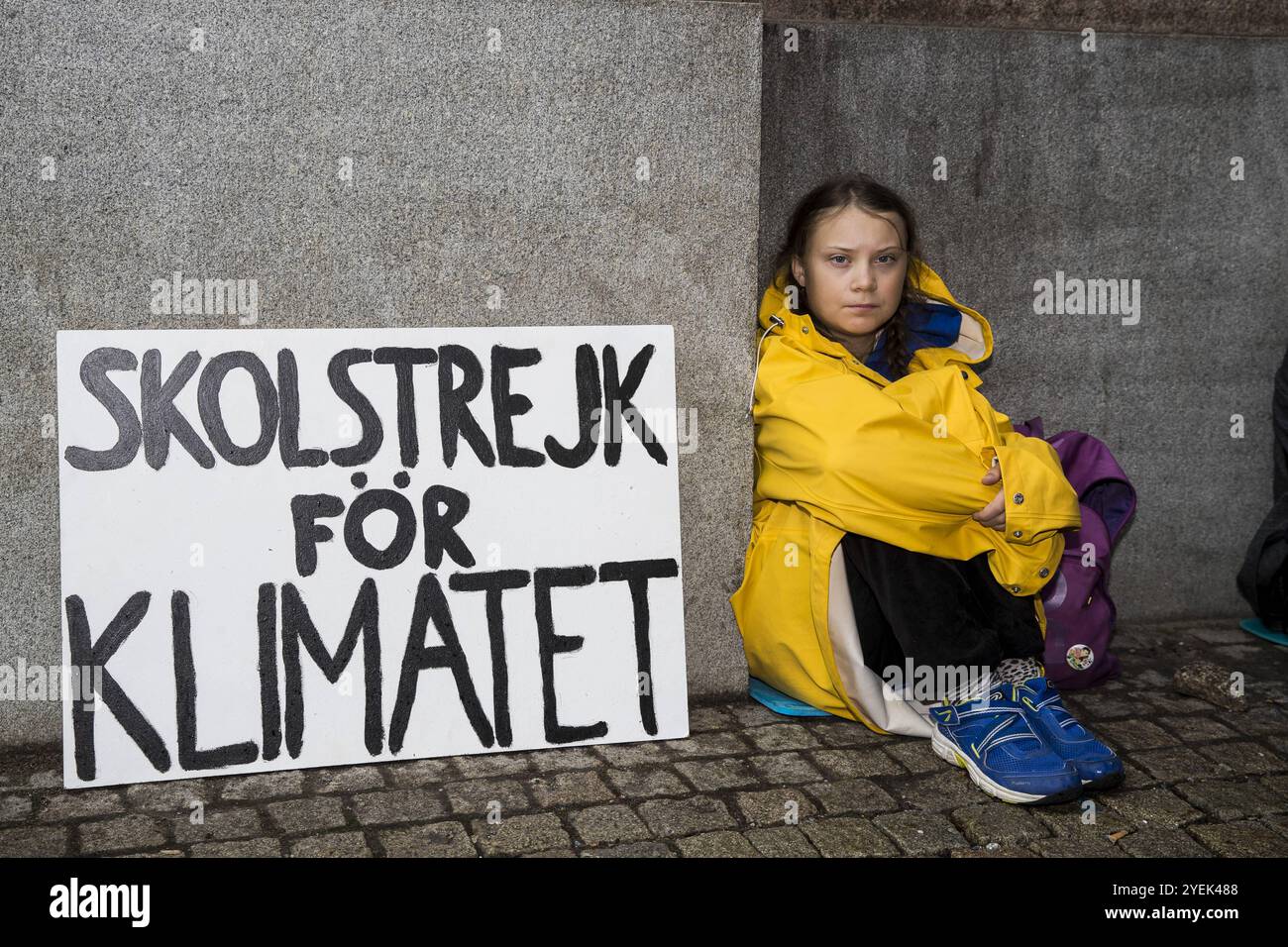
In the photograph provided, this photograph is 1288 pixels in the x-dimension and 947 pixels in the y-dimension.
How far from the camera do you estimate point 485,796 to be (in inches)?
127

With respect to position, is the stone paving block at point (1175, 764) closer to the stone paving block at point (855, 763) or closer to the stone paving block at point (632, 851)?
the stone paving block at point (855, 763)

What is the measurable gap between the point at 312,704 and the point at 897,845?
4.99 ft

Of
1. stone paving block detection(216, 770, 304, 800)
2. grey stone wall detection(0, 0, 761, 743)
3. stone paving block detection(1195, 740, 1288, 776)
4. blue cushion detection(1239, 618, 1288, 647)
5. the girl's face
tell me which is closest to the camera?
stone paving block detection(216, 770, 304, 800)

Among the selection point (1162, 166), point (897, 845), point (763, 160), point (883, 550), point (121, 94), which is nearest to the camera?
point (897, 845)

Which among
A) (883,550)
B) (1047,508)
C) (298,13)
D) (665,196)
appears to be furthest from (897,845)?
(298,13)

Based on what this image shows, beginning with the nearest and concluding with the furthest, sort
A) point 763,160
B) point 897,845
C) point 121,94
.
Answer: point 897,845, point 121,94, point 763,160

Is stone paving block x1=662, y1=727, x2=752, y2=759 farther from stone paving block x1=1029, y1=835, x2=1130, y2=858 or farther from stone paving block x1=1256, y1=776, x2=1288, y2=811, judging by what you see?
stone paving block x1=1256, y1=776, x2=1288, y2=811

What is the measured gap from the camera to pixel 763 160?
4.28 meters

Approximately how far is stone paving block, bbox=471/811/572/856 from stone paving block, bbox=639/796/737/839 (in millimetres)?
223

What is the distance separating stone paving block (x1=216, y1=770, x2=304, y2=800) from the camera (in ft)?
10.5

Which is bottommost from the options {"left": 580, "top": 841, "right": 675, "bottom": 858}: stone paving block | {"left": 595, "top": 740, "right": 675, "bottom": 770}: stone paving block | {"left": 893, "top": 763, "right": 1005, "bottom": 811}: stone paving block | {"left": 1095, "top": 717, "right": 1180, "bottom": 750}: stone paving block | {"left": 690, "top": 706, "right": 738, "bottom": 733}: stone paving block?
A: {"left": 580, "top": 841, "right": 675, "bottom": 858}: stone paving block

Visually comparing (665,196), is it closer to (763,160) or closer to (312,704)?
(763,160)

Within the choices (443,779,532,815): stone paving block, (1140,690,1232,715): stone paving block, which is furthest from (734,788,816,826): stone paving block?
(1140,690,1232,715): stone paving block

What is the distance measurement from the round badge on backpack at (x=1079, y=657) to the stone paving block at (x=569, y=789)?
1.59m
